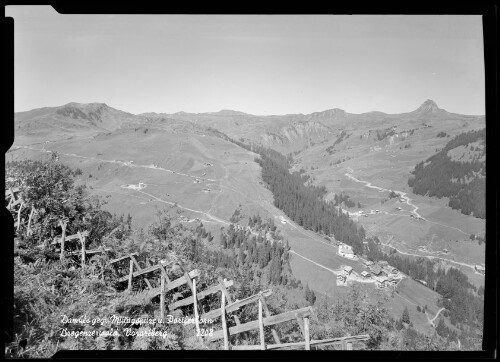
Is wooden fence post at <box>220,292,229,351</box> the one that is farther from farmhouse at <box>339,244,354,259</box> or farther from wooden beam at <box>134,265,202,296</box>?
farmhouse at <box>339,244,354,259</box>

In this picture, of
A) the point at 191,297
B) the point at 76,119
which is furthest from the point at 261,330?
the point at 76,119

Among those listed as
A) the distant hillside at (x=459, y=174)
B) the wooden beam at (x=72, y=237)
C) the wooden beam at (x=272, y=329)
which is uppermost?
the distant hillside at (x=459, y=174)

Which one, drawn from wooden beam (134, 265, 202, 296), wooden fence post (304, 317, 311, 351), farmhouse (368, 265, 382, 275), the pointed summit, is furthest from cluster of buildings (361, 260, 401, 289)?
wooden beam (134, 265, 202, 296)

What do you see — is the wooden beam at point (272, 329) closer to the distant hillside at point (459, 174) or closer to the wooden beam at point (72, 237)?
the distant hillside at point (459, 174)

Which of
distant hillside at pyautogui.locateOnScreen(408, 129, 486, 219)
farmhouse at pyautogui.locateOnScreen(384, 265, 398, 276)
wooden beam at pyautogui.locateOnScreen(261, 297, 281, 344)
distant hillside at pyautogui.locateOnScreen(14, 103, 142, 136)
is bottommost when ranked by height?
wooden beam at pyautogui.locateOnScreen(261, 297, 281, 344)

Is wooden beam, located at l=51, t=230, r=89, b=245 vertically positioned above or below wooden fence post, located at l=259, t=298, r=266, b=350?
above

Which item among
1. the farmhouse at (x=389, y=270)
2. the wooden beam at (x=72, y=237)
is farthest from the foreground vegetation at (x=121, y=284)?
the farmhouse at (x=389, y=270)

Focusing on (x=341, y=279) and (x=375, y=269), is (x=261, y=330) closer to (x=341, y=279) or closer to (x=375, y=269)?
(x=341, y=279)
